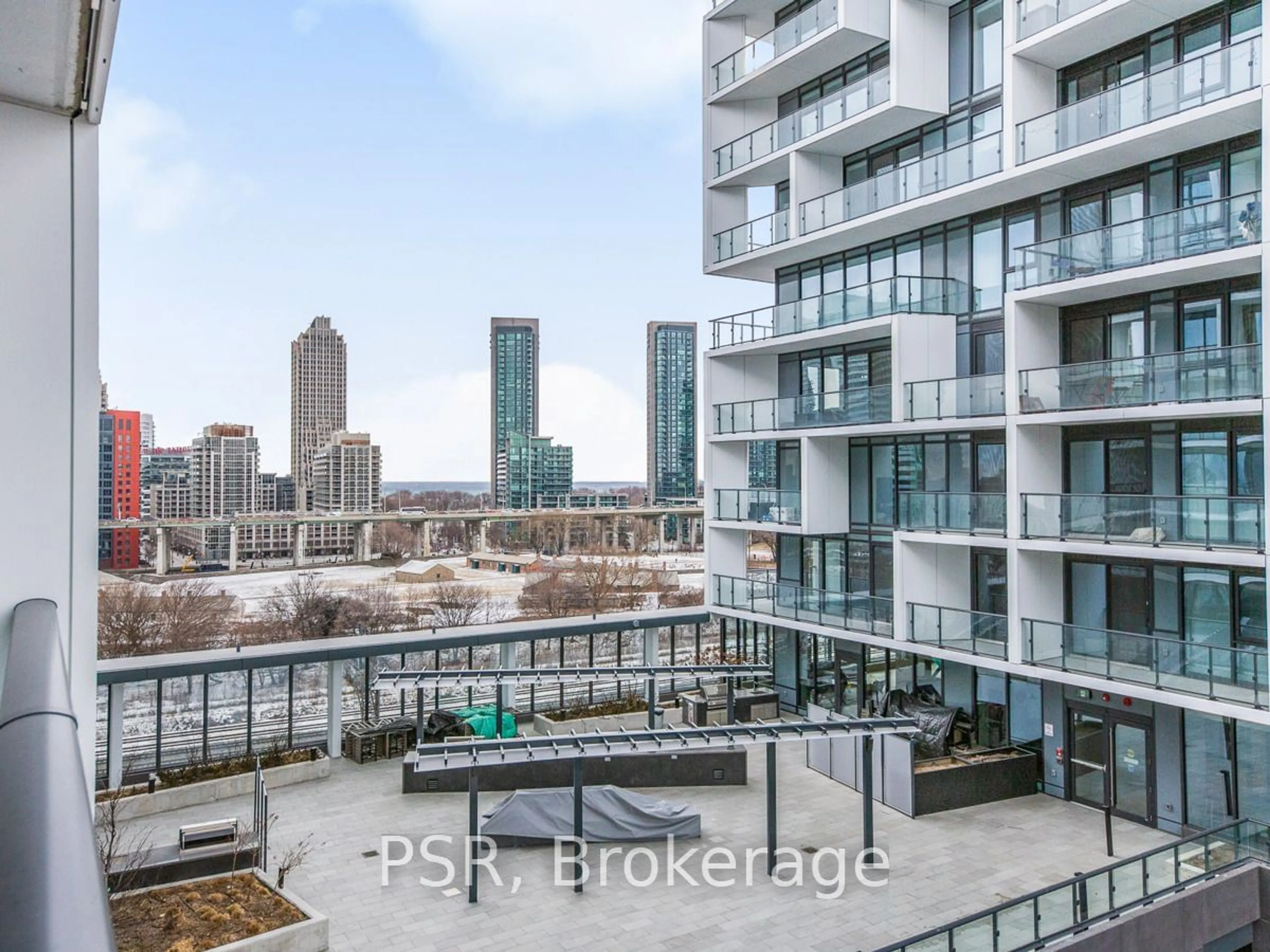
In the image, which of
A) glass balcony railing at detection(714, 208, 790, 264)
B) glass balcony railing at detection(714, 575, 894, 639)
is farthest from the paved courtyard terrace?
glass balcony railing at detection(714, 208, 790, 264)

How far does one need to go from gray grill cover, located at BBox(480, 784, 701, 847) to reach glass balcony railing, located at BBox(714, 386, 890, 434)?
9119 millimetres

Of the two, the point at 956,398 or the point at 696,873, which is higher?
the point at 956,398

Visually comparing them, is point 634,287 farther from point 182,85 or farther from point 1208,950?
point 1208,950

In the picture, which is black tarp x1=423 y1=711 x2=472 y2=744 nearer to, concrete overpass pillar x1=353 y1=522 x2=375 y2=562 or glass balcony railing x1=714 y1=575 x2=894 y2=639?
glass balcony railing x1=714 y1=575 x2=894 y2=639

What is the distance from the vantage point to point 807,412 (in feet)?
67.0

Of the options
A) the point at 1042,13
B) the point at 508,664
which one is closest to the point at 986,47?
the point at 1042,13

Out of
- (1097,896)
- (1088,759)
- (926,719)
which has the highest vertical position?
(926,719)

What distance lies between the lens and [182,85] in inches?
2788

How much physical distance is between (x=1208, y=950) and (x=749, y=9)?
21103mm

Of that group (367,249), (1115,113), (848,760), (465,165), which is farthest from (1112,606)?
(367,249)

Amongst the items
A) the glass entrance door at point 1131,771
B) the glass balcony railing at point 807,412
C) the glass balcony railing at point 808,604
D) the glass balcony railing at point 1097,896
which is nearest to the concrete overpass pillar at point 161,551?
the glass balcony railing at point 808,604

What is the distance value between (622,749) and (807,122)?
14.5 metres

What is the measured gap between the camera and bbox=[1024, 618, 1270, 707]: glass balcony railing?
42.1 feet

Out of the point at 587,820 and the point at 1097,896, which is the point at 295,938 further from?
the point at 1097,896
